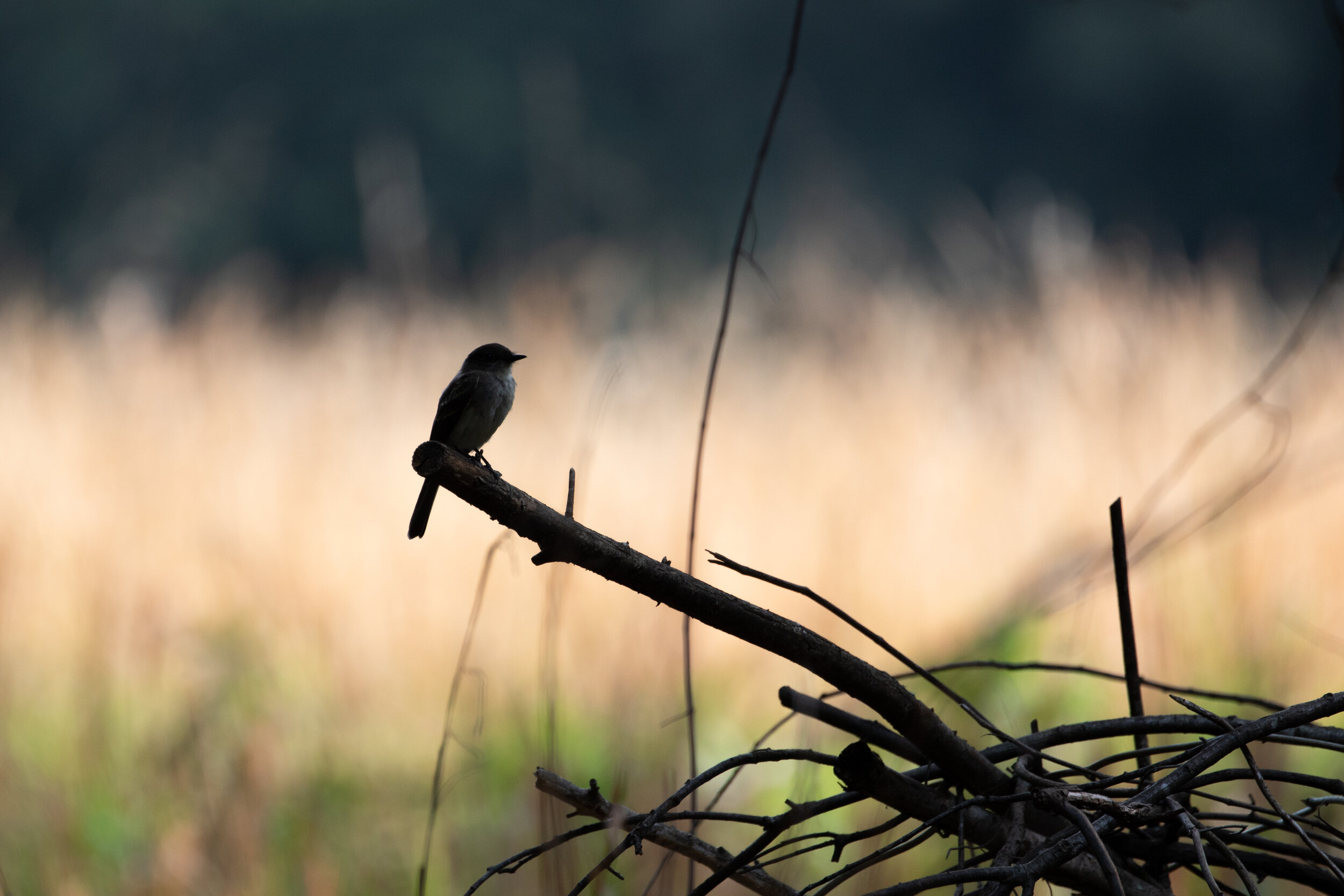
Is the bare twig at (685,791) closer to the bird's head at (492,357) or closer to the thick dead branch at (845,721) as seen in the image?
the thick dead branch at (845,721)

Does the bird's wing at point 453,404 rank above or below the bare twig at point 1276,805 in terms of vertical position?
above

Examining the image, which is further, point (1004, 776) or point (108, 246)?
point (108, 246)

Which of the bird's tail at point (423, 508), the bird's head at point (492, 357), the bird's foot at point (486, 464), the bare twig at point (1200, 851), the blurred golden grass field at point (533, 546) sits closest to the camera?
the bare twig at point (1200, 851)

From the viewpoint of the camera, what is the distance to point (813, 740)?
120 cm

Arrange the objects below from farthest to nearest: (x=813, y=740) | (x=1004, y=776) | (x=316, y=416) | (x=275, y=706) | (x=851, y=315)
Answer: (x=851, y=315)
(x=316, y=416)
(x=275, y=706)
(x=813, y=740)
(x=1004, y=776)

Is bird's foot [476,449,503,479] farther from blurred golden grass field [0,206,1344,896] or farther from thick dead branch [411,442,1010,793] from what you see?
blurred golden grass field [0,206,1344,896]

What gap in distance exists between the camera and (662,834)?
2.57ft

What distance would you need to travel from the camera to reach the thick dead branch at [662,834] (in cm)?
76

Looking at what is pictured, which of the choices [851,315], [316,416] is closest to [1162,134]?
[851,315]

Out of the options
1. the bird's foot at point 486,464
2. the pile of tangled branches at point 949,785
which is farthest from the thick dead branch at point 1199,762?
the bird's foot at point 486,464

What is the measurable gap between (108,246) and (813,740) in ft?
15.6

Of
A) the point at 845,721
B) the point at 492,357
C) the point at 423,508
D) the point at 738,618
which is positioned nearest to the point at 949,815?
the point at 845,721

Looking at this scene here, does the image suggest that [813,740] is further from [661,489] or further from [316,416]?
[316,416]

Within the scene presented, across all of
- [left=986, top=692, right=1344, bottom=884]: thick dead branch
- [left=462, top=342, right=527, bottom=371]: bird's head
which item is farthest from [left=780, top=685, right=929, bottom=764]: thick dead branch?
[left=462, top=342, right=527, bottom=371]: bird's head
